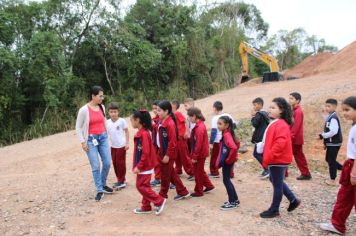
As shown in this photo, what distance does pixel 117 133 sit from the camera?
21.4 ft

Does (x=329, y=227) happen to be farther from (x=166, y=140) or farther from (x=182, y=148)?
(x=182, y=148)

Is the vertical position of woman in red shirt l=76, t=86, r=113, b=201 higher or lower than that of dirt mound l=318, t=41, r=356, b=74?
lower

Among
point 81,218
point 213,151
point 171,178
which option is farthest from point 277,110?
point 81,218

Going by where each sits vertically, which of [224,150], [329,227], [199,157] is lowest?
[329,227]

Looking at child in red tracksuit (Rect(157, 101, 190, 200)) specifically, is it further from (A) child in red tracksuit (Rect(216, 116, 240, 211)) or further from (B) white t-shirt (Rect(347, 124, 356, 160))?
(B) white t-shirt (Rect(347, 124, 356, 160))

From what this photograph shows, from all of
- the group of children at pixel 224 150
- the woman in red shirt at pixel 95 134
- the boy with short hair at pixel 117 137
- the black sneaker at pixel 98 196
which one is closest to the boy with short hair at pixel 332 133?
the group of children at pixel 224 150

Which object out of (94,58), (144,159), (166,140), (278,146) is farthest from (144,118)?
(94,58)

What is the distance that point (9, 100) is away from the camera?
1714cm

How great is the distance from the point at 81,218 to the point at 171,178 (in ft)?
4.65

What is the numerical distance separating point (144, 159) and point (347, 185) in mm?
2493

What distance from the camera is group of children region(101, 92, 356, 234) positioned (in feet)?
14.6

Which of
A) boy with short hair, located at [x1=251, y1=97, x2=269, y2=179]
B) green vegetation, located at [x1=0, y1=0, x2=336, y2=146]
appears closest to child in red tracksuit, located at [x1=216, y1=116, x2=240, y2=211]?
boy with short hair, located at [x1=251, y1=97, x2=269, y2=179]

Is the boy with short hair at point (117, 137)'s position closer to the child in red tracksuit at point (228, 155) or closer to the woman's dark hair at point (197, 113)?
the woman's dark hair at point (197, 113)

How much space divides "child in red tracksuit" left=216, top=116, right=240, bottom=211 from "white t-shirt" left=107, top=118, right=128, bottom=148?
1.92 m
